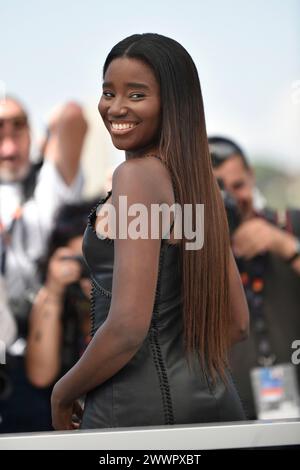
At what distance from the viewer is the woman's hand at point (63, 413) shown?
4.88 feet

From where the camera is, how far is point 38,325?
2.79 m

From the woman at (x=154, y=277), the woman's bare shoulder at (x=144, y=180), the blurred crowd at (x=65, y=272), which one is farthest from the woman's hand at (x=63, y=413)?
the blurred crowd at (x=65, y=272)

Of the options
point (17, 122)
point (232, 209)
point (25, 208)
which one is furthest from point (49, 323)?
point (232, 209)

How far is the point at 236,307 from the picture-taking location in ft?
5.29

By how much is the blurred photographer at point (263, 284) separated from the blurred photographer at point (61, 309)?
0.51 m

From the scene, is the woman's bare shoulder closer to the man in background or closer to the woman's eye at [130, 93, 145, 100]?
the woman's eye at [130, 93, 145, 100]

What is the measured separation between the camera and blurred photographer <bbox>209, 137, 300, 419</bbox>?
2.87 m

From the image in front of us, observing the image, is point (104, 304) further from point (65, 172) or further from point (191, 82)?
point (65, 172)

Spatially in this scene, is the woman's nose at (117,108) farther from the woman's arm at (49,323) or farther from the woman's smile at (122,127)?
the woman's arm at (49,323)

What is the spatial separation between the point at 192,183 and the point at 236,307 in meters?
0.28

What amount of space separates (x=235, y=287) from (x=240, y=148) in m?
1.32

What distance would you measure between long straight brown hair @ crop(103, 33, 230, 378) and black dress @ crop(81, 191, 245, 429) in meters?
0.02

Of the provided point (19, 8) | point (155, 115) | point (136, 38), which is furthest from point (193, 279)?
point (19, 8)
